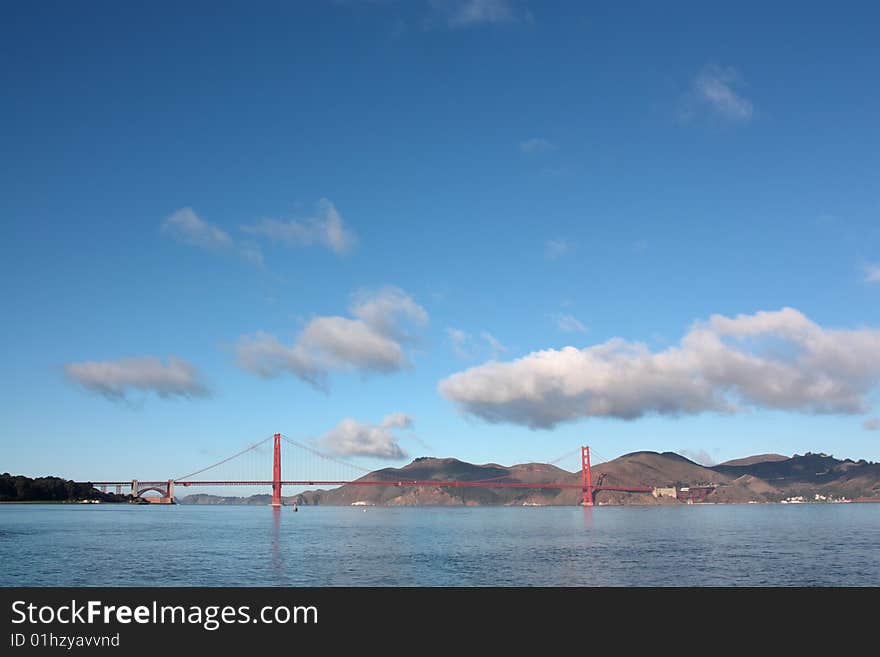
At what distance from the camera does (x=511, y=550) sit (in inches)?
2618
